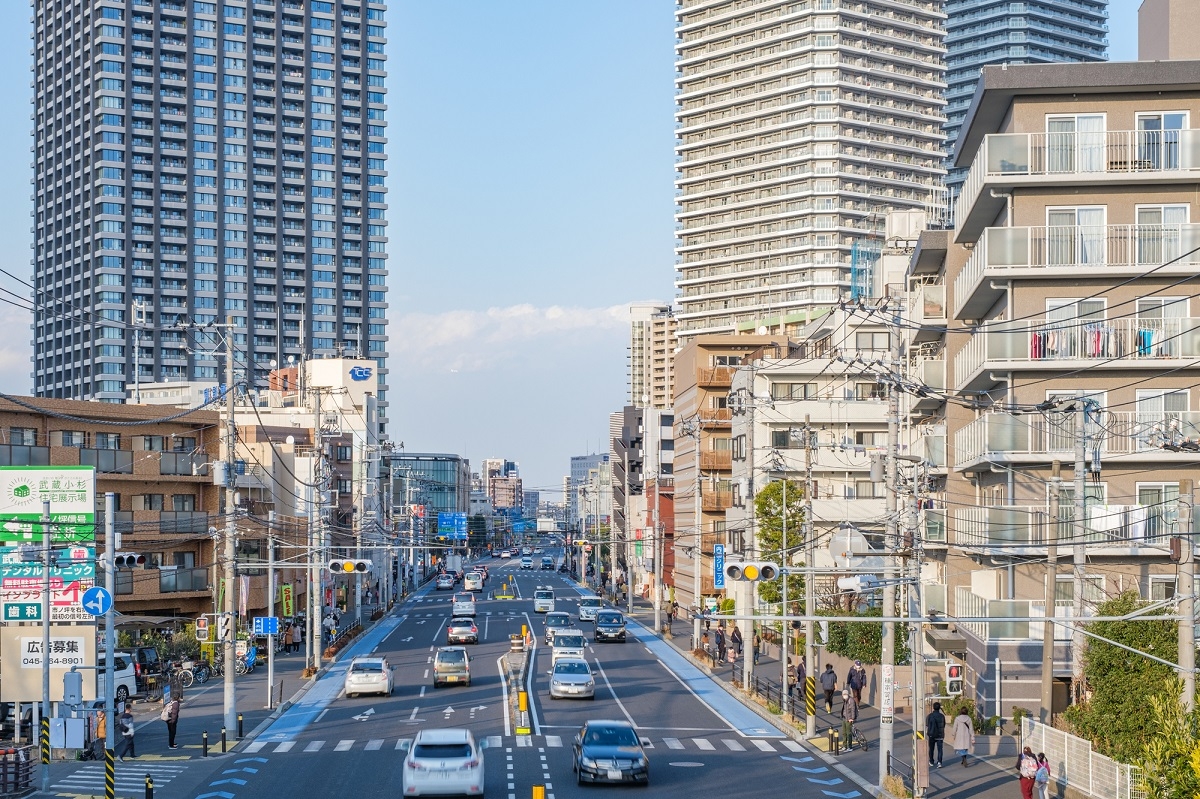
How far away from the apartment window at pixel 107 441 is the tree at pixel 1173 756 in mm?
60235

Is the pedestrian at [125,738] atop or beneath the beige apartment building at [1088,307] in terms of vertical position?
beneath

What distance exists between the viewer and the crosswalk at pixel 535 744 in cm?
4025

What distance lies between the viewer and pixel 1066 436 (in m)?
42.7

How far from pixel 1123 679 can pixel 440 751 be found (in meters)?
15.4

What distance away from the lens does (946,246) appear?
53.2 m

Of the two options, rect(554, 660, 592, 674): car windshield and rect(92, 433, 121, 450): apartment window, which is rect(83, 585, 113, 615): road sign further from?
rect(92, 433, 121, 450): apartment window

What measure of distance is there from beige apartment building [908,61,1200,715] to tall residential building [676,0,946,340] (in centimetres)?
11217

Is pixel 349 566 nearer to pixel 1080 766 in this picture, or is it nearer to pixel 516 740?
pixel 516 740

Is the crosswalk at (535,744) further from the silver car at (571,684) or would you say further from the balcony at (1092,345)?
the balcony at (1092,345)

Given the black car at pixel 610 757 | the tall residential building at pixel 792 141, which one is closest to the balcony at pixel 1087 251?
the black car at pixel 610 757

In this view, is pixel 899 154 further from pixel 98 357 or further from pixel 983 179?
pixel 983 179

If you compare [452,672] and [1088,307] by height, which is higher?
[1088,307]

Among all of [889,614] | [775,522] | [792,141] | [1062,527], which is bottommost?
[889,614]

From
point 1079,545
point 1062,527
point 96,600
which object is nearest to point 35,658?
point 96,600
